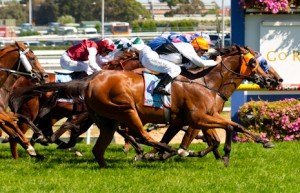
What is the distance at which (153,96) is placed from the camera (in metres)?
10.3

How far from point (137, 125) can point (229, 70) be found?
1687mm

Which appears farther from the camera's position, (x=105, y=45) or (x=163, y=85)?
(x=105, y=45)

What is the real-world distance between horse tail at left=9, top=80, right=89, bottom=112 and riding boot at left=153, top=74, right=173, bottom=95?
0.88 metres

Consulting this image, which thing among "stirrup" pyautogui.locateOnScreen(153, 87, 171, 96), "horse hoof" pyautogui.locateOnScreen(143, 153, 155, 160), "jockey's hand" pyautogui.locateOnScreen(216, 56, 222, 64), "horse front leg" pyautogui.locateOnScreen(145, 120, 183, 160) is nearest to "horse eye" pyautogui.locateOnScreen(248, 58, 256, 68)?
"jockey's hand" pyautogui.locateOnScreen(216, 56, 222, 64)

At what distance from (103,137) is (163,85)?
1021mm

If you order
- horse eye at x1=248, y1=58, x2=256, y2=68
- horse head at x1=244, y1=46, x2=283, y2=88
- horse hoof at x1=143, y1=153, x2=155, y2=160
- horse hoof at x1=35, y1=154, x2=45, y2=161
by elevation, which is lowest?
horse hoof at x1=143, y1=153, x2=155, y2=160

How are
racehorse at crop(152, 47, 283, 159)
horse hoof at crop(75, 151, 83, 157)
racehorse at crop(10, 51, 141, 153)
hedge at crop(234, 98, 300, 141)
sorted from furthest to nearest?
hedge at crop(234, 98, 300, 141) < horse hoof at crop(75, 151, 83, 157) < racehorse at crop(10, 51, 141, 153) < racehorse at crop(152, 47, 283, 159)

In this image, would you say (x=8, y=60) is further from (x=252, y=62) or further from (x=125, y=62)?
(x=252, y=62)

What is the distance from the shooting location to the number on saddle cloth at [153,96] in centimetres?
1026

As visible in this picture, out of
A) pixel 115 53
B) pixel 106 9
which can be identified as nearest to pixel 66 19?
pixel 106 9

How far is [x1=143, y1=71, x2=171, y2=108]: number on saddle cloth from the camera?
33.7ft

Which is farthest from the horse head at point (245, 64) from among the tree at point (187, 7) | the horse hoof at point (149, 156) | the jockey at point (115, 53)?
the tree at point (187, 7)

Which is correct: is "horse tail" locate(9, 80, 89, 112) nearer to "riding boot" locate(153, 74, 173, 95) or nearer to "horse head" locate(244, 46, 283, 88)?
"riding boot" locate(153, 74, 173, 95)

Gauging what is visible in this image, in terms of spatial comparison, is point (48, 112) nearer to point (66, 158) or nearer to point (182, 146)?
point (66, 158)
